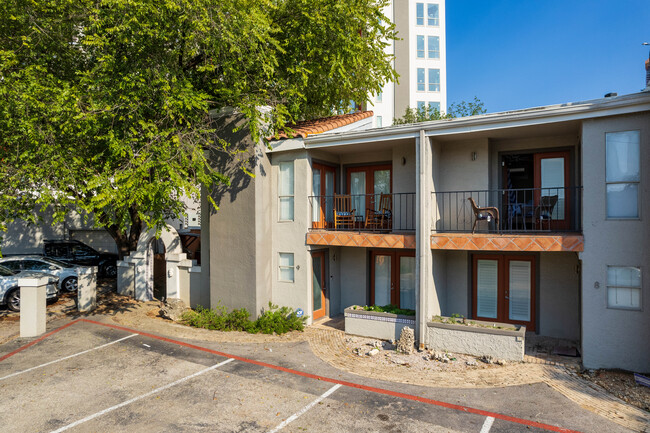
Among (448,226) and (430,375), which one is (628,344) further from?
(448,226)

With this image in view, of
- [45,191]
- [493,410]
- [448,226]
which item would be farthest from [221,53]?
[493,410]

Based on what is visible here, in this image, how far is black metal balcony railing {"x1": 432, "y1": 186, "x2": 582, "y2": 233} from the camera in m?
10.9

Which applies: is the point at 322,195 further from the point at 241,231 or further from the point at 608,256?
the point at 608,256

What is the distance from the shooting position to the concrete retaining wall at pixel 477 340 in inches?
377

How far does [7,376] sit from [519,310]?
520 inches

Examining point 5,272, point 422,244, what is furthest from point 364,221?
point 5,272

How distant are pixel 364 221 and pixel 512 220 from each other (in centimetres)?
479

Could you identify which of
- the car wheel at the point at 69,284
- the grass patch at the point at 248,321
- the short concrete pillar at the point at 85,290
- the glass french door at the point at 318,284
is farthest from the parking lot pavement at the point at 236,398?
the car wheel at the point at 69,284

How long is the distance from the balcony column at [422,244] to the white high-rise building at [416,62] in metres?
22.1

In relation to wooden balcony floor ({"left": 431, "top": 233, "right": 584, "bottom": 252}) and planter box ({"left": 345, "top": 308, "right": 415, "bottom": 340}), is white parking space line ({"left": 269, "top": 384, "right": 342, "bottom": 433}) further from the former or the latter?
wooden balcony floor ({"left": 431, "top": 233, "right": 584, "bottom": 252})

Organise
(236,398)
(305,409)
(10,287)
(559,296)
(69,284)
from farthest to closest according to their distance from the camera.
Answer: (69,284) → (10,287) → (559,296) → (236,398) → (305,409)

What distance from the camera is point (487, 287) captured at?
12133mm

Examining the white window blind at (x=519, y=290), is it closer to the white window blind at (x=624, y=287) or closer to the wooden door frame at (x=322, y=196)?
the white window blind at (x=624, y=287)

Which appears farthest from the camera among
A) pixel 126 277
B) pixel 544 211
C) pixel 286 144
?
pixel 126 277
